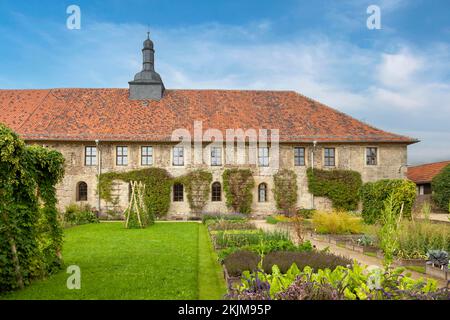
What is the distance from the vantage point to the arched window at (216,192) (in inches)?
972

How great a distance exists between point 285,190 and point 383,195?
28.2 ft

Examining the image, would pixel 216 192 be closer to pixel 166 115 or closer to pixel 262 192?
pixel 262 192

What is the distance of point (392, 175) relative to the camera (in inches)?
995

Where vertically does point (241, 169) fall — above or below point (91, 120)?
below

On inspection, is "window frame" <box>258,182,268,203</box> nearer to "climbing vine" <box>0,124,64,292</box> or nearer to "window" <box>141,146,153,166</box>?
"window" <box>141,146,153,166</box>

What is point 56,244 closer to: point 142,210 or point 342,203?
point 142,210

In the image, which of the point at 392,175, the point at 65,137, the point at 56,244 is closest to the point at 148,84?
the point at 65,137

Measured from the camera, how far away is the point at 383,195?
657 inches

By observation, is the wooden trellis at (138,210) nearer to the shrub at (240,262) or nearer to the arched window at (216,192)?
the arched window at (216,192)

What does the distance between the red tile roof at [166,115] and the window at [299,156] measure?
0.83 meters

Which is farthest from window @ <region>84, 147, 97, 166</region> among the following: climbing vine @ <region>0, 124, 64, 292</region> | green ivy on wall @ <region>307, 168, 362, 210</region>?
climbing vine @ <region>0, 124, 64, 292</region>

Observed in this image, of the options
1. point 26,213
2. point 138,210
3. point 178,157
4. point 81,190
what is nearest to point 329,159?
point 178,157

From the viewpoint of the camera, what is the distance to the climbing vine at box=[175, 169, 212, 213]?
24.4 m

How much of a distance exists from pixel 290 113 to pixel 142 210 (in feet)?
44.1
